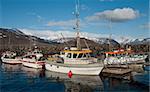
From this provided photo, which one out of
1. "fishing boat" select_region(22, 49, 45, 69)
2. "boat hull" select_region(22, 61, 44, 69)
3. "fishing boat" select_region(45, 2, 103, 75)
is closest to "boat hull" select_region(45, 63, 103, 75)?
"fishing boat" select_region(45, 2, 103, 75)

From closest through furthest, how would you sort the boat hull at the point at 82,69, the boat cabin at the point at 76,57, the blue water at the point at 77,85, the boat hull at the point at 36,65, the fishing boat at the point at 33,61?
the blue water at the point at 77,85, the boat hull at the point at 82,69, the boat cabin at the point at 76,57, the boat hull at the point at 36,65, the fishing boat at the point at 33,61

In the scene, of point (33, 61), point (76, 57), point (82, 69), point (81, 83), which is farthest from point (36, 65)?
point (81, 83)

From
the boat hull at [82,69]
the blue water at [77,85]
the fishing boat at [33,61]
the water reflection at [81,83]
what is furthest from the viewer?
the fishing boat at [33,61]

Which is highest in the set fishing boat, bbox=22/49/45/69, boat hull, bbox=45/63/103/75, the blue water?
fishing boat, bbox=22/49/45/69

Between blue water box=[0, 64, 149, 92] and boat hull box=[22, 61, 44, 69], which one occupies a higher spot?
boat hull box=[22, 61, 44, 69]

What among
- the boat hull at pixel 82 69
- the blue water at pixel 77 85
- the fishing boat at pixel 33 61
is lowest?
the blue water at pixel 77 85

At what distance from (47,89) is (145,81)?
11.7 meters

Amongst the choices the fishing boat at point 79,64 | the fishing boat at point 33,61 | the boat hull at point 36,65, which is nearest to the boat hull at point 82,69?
the fishing boat at point 79,64

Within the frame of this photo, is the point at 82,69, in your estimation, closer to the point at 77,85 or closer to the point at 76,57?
the point at 76,57

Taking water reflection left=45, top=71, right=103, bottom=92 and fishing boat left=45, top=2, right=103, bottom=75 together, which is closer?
water reflection left=45, top=71, right=103, bottom=92

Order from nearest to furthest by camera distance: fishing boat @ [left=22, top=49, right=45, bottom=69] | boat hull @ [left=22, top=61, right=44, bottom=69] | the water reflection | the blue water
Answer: the blue water → the water reflection → boat hull @ [left=22, top=61, right=44, bottom=69] → fishing boat @ [left=22, top=49, right=45, bottom=69]

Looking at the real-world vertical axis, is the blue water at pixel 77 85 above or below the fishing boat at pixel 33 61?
below

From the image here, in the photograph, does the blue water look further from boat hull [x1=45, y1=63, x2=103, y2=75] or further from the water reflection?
boat hull [x1=45, y1=63, x2=103, y2=75]

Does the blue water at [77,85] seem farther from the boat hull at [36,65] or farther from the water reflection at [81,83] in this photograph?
the boat hull at [36,65]
